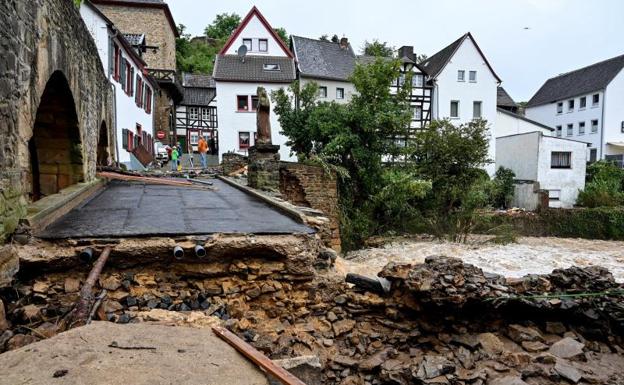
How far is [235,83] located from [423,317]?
958 inches

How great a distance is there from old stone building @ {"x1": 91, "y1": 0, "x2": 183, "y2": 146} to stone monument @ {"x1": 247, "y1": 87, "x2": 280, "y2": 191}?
23517mm

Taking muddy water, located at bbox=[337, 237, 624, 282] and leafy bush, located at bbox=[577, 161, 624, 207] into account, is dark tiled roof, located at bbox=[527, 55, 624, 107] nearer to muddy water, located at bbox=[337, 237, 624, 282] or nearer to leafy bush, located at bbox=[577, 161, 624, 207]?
leafy bush, located at bbox=[577, 161, 624, 207]

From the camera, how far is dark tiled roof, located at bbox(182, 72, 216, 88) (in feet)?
136

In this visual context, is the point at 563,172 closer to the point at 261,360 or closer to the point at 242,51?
the point at 242,51

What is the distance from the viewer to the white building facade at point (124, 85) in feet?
51.4

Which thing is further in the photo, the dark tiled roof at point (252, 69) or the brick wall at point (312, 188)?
the dark tiled roof at point (252, 69)

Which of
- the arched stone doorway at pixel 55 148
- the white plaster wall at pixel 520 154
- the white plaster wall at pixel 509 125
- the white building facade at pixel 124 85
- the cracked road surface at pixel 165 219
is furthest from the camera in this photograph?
the white plaster wall at pixel 509 125

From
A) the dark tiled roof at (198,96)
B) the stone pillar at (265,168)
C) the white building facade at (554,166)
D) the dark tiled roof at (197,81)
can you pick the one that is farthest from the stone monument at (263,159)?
the dark tiled roof at (197,81)

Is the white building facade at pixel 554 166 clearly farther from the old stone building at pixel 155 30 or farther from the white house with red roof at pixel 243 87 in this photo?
the old stone building at pixel 155 30

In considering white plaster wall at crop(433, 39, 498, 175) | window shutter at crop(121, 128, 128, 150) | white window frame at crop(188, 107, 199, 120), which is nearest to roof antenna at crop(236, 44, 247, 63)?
window shutter at crop(121, 128, 128, 150)

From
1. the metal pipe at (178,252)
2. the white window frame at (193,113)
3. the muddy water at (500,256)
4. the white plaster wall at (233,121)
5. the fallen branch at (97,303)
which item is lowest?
the muddy water at (500,256)

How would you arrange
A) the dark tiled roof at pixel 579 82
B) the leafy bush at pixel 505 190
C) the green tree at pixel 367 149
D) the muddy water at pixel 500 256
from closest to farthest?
1. the muddy water at pixel 500 256
2. the green tree at pixel 367 149
3. the leafy bush at pixel 505 190
4. the dark tiled roof at pixel 579 82

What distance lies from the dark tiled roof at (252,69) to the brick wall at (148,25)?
9.56 m

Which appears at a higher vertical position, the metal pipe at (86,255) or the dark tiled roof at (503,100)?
the dark tiled roof at (503,100)
